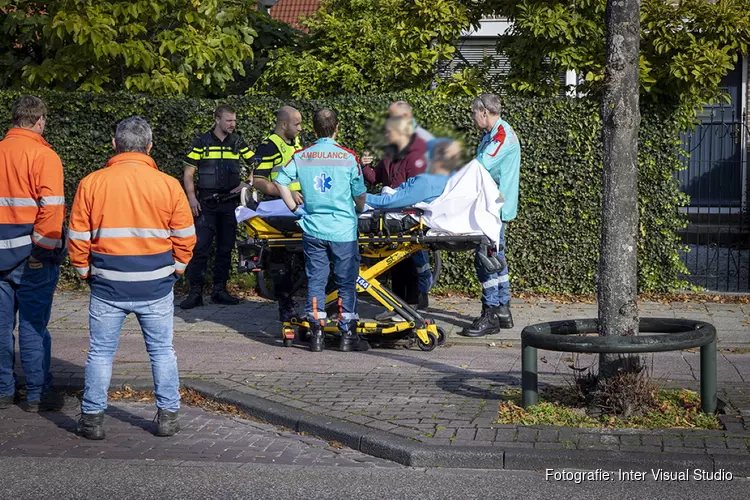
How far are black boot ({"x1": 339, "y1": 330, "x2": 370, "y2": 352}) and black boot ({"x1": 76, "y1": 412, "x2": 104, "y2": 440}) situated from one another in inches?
113

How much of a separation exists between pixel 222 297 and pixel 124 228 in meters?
5.31

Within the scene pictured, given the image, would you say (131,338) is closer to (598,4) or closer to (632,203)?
(632,203)

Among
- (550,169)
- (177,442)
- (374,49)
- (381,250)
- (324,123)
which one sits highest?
(374,49)

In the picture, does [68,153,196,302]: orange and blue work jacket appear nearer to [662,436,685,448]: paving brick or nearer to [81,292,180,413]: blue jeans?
[81,292,180,413]: blue jeans

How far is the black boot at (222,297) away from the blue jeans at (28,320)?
14.1 ft

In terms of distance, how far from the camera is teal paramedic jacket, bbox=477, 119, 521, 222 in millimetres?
9391

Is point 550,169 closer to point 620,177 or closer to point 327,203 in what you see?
point 327,203

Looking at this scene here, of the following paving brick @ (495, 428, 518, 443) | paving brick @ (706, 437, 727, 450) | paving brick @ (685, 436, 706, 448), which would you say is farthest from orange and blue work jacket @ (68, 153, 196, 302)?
paving brick @ (706, 437, 727, 450)

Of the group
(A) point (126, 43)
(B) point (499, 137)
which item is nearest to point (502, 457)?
(B) point (499, 137)

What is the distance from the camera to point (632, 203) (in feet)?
21.3

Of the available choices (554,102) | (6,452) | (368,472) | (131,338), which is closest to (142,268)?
(6,452)

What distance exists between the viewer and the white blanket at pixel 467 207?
8.59 metres

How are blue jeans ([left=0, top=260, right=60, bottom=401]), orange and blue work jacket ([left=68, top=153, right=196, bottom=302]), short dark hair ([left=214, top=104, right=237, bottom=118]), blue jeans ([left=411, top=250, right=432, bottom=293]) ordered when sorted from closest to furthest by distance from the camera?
orange and blue work jacket ([left=68, top=153, right=196, bottom=302])
blue jeans ([left=0, top=260, right=60, bottom=401])
blue jeans ([left=411, top=250, right=432, bottom=293])
short dark hair ([left=214, top=104, right=237, bottom=118])

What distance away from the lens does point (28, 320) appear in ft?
23.2
